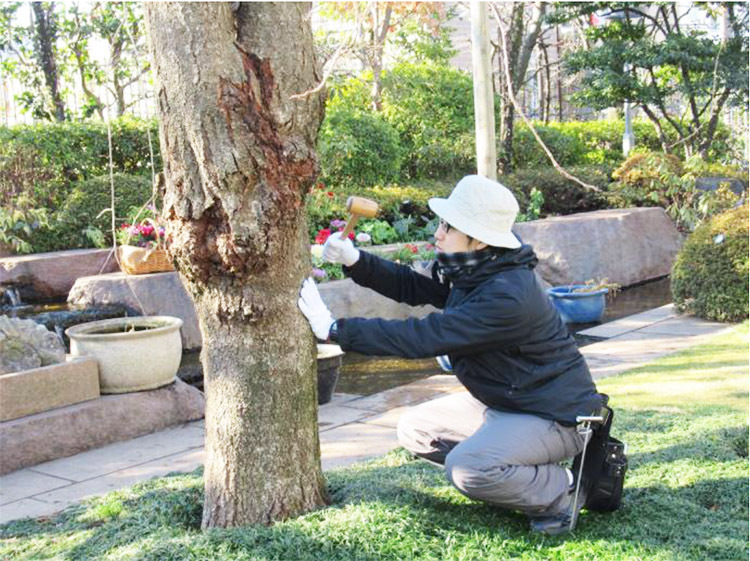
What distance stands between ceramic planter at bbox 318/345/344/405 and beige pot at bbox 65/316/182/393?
0.99 meters

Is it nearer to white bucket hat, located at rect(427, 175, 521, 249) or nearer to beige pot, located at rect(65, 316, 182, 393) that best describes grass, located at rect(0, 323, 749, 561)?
white bucket hat, located at rect(427, 175, 521, 249)

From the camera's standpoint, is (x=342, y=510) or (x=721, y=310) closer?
(x=342, y=510)

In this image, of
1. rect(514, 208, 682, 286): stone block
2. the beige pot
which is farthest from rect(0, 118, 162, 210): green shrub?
the beige pot

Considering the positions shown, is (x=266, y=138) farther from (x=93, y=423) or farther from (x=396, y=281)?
(x=93, y=423)

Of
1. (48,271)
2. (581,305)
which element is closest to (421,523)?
→ (581,305)

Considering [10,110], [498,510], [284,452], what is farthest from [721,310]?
[10,110]

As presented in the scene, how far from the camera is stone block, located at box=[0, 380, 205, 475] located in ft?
16.8

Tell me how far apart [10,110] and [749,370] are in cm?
1455

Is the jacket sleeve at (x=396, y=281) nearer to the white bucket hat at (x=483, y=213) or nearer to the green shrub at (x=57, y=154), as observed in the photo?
the white bucket hat at (x=483, y=213)

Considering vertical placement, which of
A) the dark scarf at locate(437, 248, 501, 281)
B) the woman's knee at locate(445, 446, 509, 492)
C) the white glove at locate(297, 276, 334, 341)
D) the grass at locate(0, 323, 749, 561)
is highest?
the dark scarf at locate(437, 248, 501, 281)

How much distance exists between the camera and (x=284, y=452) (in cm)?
341

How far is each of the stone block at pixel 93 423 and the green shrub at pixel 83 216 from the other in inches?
201

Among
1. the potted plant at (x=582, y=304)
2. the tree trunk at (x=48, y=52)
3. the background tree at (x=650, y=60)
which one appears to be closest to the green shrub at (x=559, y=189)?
the background tree at (x=650, y=60)

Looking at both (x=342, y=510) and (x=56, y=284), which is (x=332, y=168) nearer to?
(x=56, y=284)
